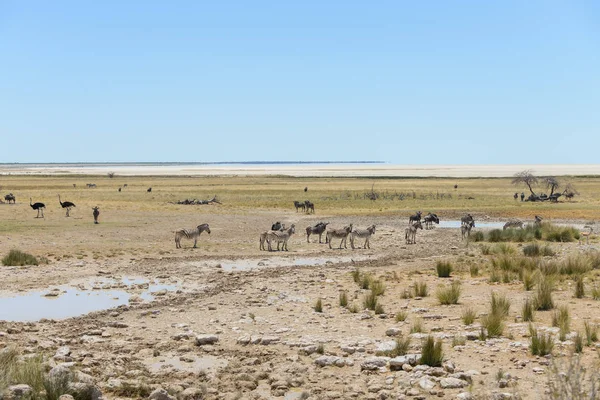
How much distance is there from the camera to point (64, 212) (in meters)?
42.4

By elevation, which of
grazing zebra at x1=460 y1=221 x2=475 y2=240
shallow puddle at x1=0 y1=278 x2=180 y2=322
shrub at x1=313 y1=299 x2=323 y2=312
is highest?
grazing zebra at x1=460 y1=221 x2=475 y2=240

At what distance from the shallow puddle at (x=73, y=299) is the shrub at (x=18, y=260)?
381cm

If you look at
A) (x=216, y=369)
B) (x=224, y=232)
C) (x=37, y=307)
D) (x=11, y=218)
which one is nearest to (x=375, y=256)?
(x=224, y=232)

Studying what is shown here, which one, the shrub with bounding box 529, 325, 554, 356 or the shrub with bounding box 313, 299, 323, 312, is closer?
the shrub with bounding box 529, 325, 554, 356

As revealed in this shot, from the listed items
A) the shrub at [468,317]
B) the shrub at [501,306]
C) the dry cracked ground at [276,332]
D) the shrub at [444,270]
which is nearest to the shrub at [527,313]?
the dry cracked ground at [276,332]

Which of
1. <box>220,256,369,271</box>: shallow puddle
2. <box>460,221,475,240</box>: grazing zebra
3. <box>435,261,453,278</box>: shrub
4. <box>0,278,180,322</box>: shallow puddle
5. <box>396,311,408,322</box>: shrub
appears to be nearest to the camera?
<box>396,311,408,322</box>: shrub

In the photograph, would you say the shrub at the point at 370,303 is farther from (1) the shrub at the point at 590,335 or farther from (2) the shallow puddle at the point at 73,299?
(2) the shallow puddle at the point at 73,299

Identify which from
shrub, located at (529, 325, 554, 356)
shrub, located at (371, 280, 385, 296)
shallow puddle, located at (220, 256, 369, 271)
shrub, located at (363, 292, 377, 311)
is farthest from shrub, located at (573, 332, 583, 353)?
shallow puddle, located at (220, 256, 369, 271)

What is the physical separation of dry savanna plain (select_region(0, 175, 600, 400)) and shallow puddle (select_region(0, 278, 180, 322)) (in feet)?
0.20

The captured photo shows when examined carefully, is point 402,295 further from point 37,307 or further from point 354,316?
point 37,307

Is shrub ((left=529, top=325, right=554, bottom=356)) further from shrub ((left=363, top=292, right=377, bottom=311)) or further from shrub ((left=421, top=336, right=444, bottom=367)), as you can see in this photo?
shrub ((left=363, top=292, right=377, bottom=311))

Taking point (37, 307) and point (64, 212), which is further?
point (64, 212)

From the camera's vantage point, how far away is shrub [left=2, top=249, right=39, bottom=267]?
2088cm

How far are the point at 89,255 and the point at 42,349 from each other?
1369cm
